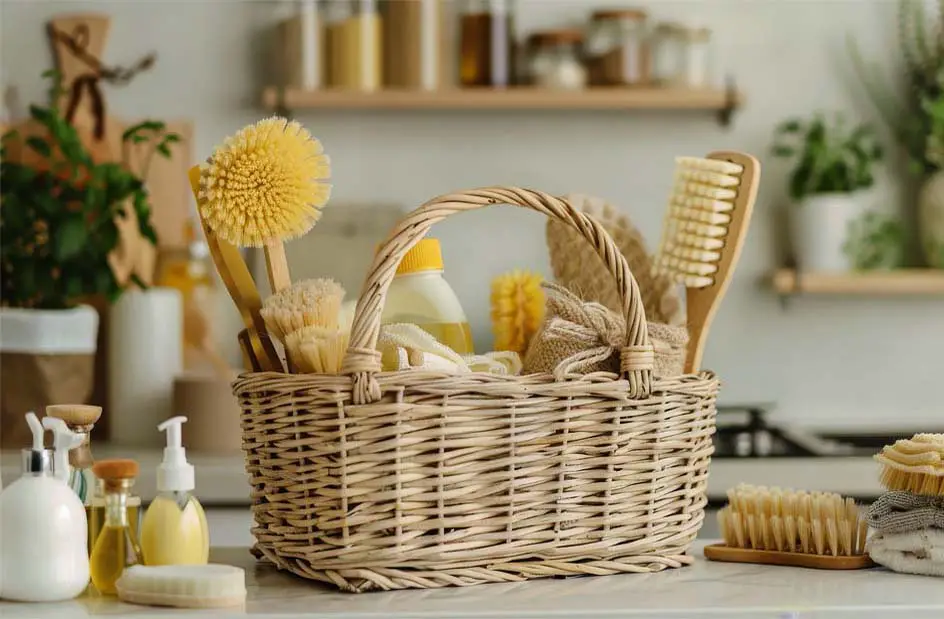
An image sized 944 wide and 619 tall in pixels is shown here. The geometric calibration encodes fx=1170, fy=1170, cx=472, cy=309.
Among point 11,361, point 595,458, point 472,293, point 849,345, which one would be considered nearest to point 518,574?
point 595,458

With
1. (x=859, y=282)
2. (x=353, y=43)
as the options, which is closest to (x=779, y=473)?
(x=859, y=282)

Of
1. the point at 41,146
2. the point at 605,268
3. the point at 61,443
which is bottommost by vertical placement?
the point at 61,443

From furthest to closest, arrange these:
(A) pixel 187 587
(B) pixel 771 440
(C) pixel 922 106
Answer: (C) pixel 922 106 < (B) pixel 771 440 < (A) pixel 187 587

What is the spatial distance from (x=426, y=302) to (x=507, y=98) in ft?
4.54

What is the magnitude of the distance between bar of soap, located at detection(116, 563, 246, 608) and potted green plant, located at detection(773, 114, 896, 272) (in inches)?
A: 70.4

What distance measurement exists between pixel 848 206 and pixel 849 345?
0.30m

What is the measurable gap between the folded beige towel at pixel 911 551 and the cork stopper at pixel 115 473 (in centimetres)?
52

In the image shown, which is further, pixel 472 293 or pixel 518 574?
pixel 472 293

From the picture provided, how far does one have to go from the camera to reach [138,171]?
2213 mm

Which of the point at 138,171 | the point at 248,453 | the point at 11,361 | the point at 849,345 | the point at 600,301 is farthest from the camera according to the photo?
the point at 849,345

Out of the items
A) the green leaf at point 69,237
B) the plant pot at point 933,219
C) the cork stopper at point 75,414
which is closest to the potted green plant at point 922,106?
the plant pot at point 933,219

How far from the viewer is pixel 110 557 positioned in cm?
75

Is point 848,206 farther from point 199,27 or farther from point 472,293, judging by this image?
point 199,27

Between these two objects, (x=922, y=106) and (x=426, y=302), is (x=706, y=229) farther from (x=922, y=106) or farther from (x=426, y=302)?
A: (x=922, y=106)
